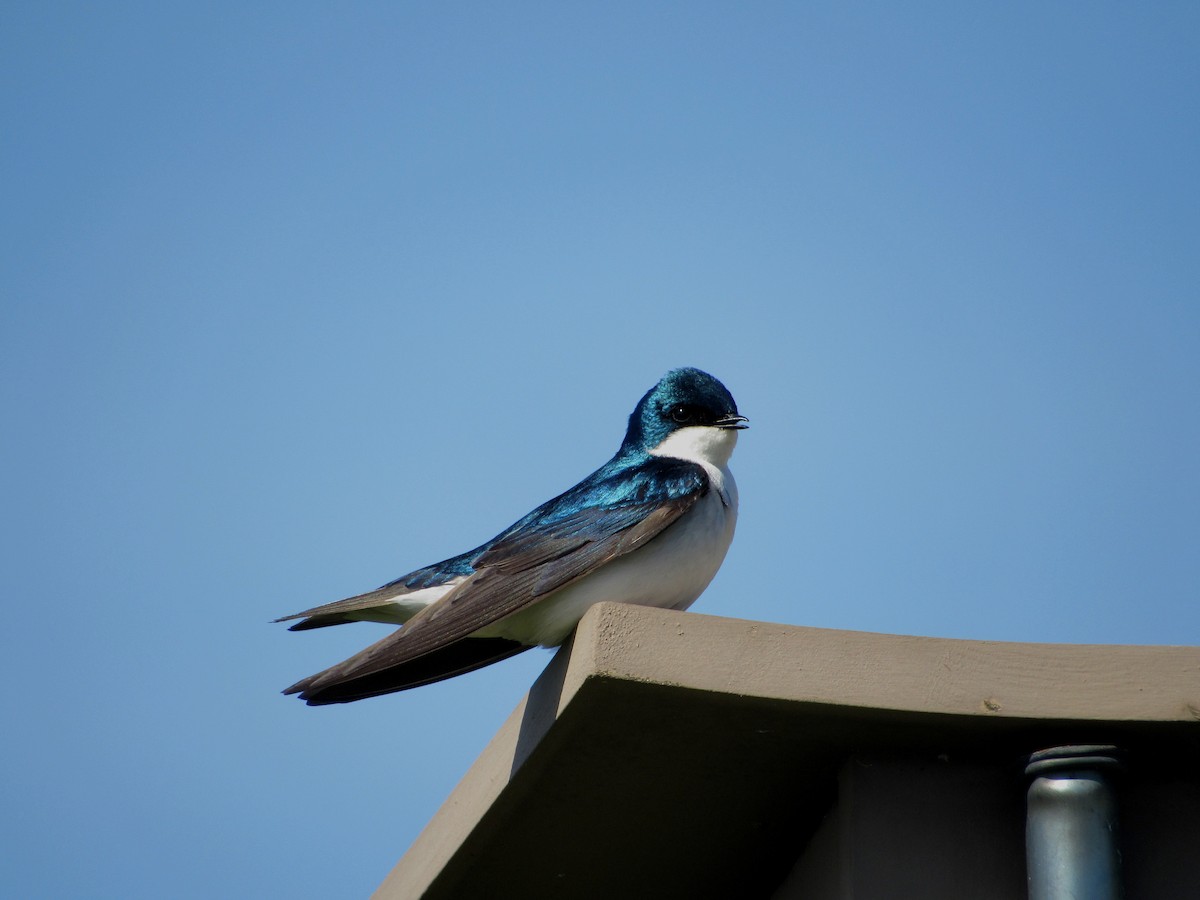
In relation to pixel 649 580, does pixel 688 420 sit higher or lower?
higher

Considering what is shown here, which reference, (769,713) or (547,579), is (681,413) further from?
(769,713)

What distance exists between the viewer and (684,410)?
402 cm

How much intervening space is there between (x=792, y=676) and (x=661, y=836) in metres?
0.62

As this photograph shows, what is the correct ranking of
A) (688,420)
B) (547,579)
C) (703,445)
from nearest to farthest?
(547,579), (703,445), (688,420)

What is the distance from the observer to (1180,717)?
2.43 meters

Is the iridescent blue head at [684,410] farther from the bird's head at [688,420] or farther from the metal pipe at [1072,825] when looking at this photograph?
the metal pipe at [1072,825]

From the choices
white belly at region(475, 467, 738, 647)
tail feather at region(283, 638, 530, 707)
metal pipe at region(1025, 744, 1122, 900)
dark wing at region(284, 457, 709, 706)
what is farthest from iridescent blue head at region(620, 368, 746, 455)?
metal pipe at region(1025, 744, 1122, 900)

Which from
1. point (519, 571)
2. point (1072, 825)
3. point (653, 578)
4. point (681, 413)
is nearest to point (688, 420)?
point (681, 413)

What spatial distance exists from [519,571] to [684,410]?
1.00m

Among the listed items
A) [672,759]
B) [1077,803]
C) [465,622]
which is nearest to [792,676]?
[672,759]

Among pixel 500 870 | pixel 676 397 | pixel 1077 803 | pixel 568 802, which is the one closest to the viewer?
pixel 1077 803

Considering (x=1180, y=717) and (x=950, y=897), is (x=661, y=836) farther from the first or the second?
(x=1180, y=717)

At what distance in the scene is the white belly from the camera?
126 inches

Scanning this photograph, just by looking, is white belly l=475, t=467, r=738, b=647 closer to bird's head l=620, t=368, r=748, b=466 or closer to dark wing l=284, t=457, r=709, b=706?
dark wing l=284, t=457, r=709, b=706
